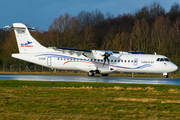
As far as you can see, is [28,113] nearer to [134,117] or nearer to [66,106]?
[66,106]

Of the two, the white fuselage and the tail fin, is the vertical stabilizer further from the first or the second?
the white fuselage

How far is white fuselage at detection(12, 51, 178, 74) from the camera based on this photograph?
97.8 ft

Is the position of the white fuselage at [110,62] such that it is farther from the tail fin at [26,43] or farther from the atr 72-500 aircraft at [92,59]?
the tail fin at [26,43]

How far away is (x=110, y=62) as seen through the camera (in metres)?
32.0

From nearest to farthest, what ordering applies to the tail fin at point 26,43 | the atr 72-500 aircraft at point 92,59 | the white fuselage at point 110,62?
the white fuselage at point 110,62
the atr 72-500 aircraft at point 92,59
the tail fin at point 26,43

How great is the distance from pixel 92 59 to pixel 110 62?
2741mm

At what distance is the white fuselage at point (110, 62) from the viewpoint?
29797 mm

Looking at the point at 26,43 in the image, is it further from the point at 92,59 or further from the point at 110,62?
the point at 110,62

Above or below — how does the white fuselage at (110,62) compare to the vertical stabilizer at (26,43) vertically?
below

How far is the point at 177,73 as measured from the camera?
41.6 metres

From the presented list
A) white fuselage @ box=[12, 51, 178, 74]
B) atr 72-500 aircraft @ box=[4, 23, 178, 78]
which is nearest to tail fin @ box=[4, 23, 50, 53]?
atr 72-500 aircraft @ box=[4, 23, 178, 78]

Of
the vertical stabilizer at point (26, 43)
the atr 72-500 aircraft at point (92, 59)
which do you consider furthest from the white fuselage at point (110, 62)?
the vertical stabilizer at point (26, 43)

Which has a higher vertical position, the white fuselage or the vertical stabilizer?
the vertical stabilizer

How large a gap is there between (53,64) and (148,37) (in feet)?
93.8
